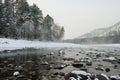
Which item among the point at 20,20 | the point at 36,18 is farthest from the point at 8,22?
the point at 36,18

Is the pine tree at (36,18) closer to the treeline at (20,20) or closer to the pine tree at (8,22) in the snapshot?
the treeline at (20,20)

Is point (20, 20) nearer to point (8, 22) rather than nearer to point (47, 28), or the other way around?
point (8, 22)

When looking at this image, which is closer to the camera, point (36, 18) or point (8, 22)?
point (8, 22)

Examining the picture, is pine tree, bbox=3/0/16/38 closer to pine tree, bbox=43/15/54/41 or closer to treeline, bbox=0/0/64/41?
treeline, bbox=0/0/64/41

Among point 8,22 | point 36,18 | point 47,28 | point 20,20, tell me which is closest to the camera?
point 8,22

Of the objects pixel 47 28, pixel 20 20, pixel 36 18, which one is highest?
pixel 36 18

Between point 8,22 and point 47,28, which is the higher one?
point 47,28

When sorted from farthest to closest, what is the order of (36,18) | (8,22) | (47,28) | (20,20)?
1. (47,28)
2. (36,18)
3. (20,20)
4. (8,22)

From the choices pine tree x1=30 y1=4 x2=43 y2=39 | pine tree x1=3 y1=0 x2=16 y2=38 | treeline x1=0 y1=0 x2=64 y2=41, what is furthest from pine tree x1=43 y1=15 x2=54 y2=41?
pine tree x1=3 y1=0 x2=16 y2=38

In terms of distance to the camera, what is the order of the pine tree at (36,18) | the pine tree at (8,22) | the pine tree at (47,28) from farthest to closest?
the pine tree at (47,28) < the pine tree at (36,18) < the pine tree at (8,22)

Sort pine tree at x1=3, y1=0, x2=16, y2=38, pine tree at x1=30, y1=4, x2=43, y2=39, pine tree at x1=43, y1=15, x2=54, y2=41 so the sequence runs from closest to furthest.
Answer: pine tree at x1=3, y1=0, x2=16, y2=38, pine tree at x1=30, y1=4, x2=43, y2=39, pine tree at x1=43, y1=15, x2=54, y2=41

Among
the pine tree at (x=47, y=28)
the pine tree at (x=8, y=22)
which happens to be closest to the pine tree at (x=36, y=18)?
the pine tree at (x=47, y=28)

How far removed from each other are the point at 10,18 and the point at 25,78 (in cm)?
4638

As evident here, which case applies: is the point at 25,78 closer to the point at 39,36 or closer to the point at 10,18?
the point at 10,18
